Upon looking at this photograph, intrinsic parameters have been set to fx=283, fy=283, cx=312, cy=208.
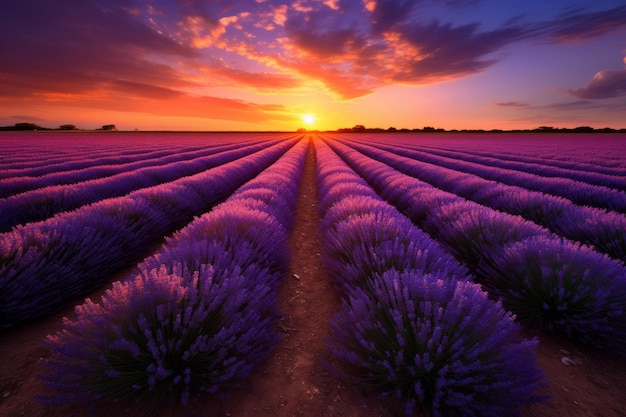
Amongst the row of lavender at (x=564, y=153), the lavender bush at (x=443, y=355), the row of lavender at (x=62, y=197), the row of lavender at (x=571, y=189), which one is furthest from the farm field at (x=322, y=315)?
the row of lavender at (x=564, y=153)

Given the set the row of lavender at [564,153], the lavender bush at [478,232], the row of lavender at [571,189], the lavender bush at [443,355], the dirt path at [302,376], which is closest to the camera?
the lavender bush at [443,355]

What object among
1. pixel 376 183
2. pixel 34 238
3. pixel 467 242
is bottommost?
pixel 376 183

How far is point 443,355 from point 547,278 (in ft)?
4.90

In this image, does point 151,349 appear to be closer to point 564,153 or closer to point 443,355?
point 443,355

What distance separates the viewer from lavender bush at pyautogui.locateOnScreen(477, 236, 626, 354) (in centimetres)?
204

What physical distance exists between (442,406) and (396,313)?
475 mm

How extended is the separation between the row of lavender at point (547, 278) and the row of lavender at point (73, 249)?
3959mm

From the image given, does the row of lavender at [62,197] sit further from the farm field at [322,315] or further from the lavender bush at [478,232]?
the lavender bush at [478,232]

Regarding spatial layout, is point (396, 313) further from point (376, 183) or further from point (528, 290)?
point (376, 183)

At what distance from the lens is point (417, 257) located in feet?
7.42

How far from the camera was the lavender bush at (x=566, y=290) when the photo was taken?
2.04m

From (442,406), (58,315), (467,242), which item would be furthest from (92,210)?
(467,242)

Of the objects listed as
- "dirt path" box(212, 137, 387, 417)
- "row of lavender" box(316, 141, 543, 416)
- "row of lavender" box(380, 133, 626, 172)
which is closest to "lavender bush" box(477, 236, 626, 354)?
"row of lavender" box(316, 141, 543, 416)

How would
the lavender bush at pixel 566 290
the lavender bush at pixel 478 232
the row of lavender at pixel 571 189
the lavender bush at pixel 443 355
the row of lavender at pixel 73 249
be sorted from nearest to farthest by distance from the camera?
the lavender bush at pixel 443 355 → the lavender bush at pixel 566 290 → the row of lavender at pixel 73 249 → the lavender bush at pixel 478 232 → the row of lavender at pixel 571 189
